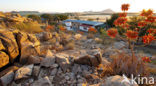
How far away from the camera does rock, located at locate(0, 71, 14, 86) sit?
102 inches

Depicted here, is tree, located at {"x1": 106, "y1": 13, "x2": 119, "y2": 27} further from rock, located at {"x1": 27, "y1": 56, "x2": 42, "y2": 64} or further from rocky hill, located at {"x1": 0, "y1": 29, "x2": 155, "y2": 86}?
rock, located at {"x1": 27, "y1": 56, "x2": 42, "y2": 64}

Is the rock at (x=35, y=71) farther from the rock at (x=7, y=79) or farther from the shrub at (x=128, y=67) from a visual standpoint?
the shrub at (x=128, y=67)

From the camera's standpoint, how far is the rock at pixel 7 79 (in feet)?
8.50

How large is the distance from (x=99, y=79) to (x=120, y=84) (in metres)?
1.07

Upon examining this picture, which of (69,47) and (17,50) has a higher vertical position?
(17,50)

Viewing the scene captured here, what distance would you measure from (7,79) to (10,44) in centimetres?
135

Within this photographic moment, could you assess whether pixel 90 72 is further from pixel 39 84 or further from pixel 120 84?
pixel 39 84

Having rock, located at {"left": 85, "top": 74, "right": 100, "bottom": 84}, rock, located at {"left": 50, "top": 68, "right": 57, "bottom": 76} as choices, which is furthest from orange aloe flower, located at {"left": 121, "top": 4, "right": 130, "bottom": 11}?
rock, located at {"left": 50, "top": 68, "right": 57, "bottom": 76}

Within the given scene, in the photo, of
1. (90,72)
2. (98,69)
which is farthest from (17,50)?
(98,69)

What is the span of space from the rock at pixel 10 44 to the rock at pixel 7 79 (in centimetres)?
87

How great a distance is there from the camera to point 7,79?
2658 mm

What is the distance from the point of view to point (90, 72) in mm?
3225

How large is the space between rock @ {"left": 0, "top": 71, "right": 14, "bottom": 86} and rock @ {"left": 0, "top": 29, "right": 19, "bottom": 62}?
0.87 metres

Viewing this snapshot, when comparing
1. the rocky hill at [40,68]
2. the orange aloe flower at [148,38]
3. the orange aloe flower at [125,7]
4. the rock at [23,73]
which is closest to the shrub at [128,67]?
the rocky hill at [40,68]
